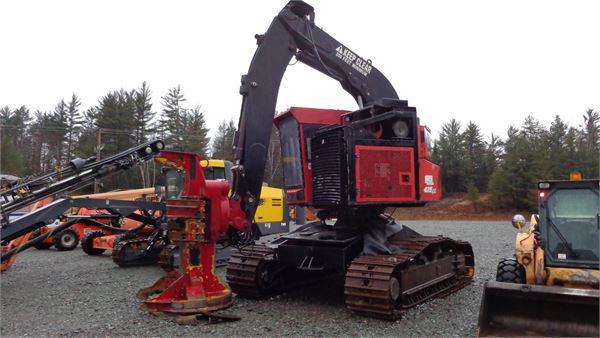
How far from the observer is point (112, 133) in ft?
135

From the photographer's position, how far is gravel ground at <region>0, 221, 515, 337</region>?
548cm

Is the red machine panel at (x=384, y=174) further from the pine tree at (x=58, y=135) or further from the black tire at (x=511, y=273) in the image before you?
the pine tree at (x=58, y=135)

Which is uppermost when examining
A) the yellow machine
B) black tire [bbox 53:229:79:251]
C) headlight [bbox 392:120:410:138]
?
headlight [bbox 392:120:410:138]

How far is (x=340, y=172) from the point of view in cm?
653

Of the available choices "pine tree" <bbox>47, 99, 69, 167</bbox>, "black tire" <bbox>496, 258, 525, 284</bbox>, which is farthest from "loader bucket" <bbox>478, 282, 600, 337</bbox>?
"pine tree" <bbox>47, 99, 69, 167</bbox>

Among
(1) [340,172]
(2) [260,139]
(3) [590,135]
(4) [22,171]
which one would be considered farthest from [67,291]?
(3) [590,135]

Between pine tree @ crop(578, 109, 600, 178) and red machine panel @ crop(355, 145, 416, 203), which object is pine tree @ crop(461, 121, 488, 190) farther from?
red machine panel @ crop(355, 145, 416, 203)

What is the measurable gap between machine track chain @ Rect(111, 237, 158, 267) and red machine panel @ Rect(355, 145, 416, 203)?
621 centimetres

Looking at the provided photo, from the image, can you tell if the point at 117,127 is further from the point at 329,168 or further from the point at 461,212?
the point at 329,168

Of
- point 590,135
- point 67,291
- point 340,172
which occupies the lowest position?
point 67,291

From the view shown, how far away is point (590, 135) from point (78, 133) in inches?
2072

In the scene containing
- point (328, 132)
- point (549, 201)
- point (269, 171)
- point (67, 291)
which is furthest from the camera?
point (269, 171)

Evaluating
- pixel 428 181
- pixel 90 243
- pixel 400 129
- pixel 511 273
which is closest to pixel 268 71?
pixel 400 129

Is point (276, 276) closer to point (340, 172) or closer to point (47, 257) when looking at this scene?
point (340, 172)
